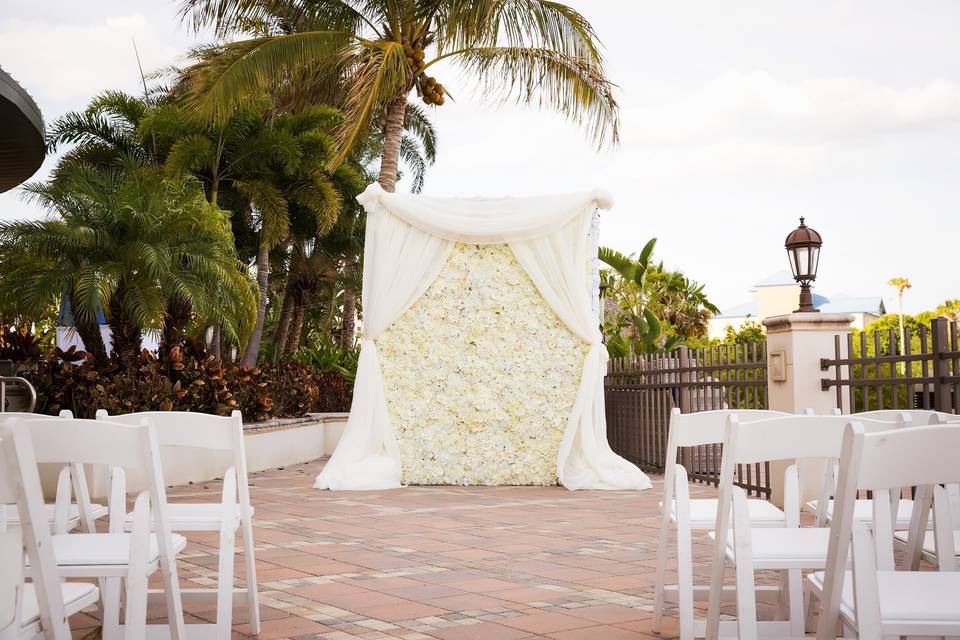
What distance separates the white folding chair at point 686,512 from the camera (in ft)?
11.2

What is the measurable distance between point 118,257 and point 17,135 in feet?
11.8

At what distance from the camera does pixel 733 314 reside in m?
71.9

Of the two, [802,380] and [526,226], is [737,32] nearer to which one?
[526,226]

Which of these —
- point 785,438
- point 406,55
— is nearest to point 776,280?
point 406,55

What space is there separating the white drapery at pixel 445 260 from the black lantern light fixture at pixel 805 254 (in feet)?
7.38

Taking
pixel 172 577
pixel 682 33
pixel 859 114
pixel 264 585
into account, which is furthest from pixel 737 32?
pixel 859 114

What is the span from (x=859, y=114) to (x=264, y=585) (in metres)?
50.3

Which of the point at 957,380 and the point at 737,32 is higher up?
the point at 737,32

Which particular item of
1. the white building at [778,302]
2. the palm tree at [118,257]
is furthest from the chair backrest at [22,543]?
the white building at [778,302]

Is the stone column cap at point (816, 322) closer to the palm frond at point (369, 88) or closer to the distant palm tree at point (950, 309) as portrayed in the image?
the palm frond at point (369, 88)

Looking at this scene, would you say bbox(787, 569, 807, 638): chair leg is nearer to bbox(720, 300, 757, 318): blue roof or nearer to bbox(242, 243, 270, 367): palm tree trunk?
bbox(242, 243, 270, 367): palm tree trunk

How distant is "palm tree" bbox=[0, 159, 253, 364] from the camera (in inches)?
385

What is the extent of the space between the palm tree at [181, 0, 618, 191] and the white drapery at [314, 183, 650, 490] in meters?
4.25

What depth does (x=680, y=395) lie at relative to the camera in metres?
9.98
